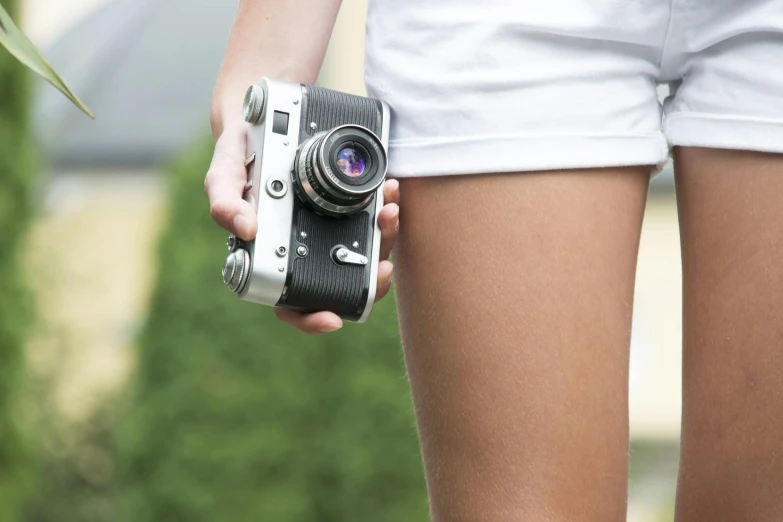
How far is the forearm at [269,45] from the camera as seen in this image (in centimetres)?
109

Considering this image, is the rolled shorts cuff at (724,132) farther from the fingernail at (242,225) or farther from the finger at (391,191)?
the fingernail at (242,225)

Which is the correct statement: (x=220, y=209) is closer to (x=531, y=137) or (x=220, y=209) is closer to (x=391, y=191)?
(x=391, y=191)

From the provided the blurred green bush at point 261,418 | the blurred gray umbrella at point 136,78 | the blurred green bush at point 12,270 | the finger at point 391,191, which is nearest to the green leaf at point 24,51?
the finger at point 391,191

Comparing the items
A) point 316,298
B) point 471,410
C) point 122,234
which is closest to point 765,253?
point 471,410

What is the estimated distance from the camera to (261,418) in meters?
3.43

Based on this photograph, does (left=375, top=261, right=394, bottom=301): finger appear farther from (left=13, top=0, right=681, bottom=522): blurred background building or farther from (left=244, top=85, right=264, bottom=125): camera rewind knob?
(left=13, top=0, right=681, bottom=522): blurred background building

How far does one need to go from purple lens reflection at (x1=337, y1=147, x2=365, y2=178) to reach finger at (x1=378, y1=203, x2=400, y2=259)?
1.8 inches

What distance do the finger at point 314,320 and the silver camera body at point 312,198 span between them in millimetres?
12

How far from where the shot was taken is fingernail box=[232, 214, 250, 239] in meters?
0.98

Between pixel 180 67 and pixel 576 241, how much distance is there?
22.7 feet

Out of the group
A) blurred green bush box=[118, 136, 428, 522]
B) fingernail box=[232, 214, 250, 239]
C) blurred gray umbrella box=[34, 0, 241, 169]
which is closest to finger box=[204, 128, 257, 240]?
fingernail box=[232, 214, 250, 239]

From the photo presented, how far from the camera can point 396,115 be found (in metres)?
1.00

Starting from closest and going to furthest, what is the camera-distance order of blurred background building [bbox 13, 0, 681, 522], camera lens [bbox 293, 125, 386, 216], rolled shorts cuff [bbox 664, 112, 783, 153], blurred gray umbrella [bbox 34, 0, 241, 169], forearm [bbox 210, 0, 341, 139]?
rolled shorts cuff [bbox 664, 112, 783, 153]
camera lens [bbox 293, 125, 386, 216]
forearm [bbox 210, 0, 341, 139]
blurred background building [bbox 13, 0, 681, 522]
blurred gray umbrella [bbox 34, 0, 241, 169]

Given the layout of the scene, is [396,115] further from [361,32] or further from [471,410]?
[361,32]
